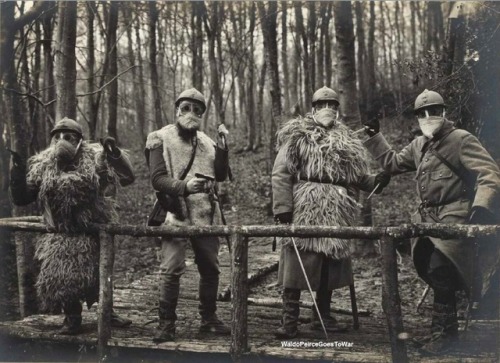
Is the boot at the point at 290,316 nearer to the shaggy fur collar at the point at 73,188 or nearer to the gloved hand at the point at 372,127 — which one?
the gloved hand at the point at 372,127

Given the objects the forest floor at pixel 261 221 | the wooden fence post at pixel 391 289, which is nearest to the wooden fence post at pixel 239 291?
the wooden fence post at pixel 391 289

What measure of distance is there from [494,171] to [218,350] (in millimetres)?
2750

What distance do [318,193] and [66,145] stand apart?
7.90 feet

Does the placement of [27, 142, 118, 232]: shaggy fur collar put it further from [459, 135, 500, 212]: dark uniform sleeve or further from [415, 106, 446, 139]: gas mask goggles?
[459, 135, 500, 212]: dark uniform sleeve

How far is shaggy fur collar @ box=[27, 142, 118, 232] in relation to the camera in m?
5.05

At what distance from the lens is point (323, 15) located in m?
17.1

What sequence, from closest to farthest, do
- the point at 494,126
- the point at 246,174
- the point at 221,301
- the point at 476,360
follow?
the point at 476,360, the point at 494,126, the point at 221,301, the point at 246,174

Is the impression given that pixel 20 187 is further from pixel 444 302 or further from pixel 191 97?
pixel 444 302

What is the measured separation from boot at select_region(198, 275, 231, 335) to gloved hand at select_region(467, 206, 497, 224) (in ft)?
7.98

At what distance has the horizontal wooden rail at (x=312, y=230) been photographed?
4188 mm

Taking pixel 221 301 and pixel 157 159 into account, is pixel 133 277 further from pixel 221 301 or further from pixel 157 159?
pixel 157 159

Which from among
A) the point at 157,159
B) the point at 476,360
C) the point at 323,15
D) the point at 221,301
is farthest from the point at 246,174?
the point at 476,360

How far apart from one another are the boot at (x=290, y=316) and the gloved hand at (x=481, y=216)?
168 cm

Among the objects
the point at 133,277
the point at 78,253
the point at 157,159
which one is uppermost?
the point at 157,159
